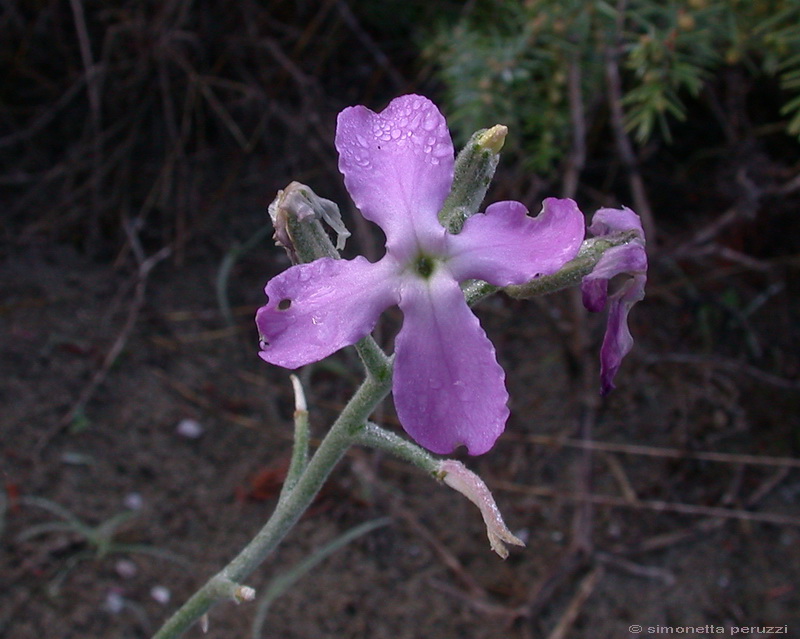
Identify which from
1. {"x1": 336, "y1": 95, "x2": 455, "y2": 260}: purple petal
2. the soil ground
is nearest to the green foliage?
the soil ground

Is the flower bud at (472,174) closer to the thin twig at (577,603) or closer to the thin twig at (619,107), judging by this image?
the thin twig at (619,107)

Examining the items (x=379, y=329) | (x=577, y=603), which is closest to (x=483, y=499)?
(x=577, y=603)

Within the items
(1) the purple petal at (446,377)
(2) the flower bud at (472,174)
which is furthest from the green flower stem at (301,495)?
(2) the flower bud at (472,174)

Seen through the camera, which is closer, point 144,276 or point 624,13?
point 624,13

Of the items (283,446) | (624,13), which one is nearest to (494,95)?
(624,13)

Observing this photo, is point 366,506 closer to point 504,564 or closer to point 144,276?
point 504,564

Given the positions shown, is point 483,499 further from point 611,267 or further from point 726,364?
point 726,364
